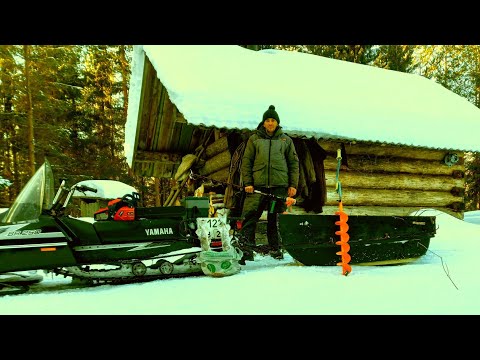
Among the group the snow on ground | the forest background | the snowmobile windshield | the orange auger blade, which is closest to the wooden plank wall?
the orange auger blade

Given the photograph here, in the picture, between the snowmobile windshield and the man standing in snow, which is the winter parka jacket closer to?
the man standing in snow

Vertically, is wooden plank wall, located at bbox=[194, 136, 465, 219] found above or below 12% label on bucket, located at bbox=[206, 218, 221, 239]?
above

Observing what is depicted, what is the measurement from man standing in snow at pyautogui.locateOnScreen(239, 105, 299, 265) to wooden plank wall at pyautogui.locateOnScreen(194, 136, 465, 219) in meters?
2.12

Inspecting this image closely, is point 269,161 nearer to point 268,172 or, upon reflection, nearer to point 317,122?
point 268,172

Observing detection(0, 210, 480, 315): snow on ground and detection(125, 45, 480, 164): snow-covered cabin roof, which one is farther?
detection(125, 45, 480, 164): snow-covered cabin roof

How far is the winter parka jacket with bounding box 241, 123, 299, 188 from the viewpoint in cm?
527

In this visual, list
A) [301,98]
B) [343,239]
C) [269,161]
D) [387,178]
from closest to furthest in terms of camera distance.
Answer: [343,239] → [269,161] → [301,98] → [387,178]

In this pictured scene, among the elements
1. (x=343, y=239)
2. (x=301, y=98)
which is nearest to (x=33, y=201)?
(x=343, y=239)

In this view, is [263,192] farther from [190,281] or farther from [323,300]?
[323,300]

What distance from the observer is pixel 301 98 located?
7402mm

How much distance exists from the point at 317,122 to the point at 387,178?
2.54 meters

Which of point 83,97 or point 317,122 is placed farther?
point 83,97

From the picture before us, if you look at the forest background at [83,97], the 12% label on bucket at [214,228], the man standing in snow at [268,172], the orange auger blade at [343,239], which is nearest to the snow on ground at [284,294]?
the orange auger blade at [343,239]
